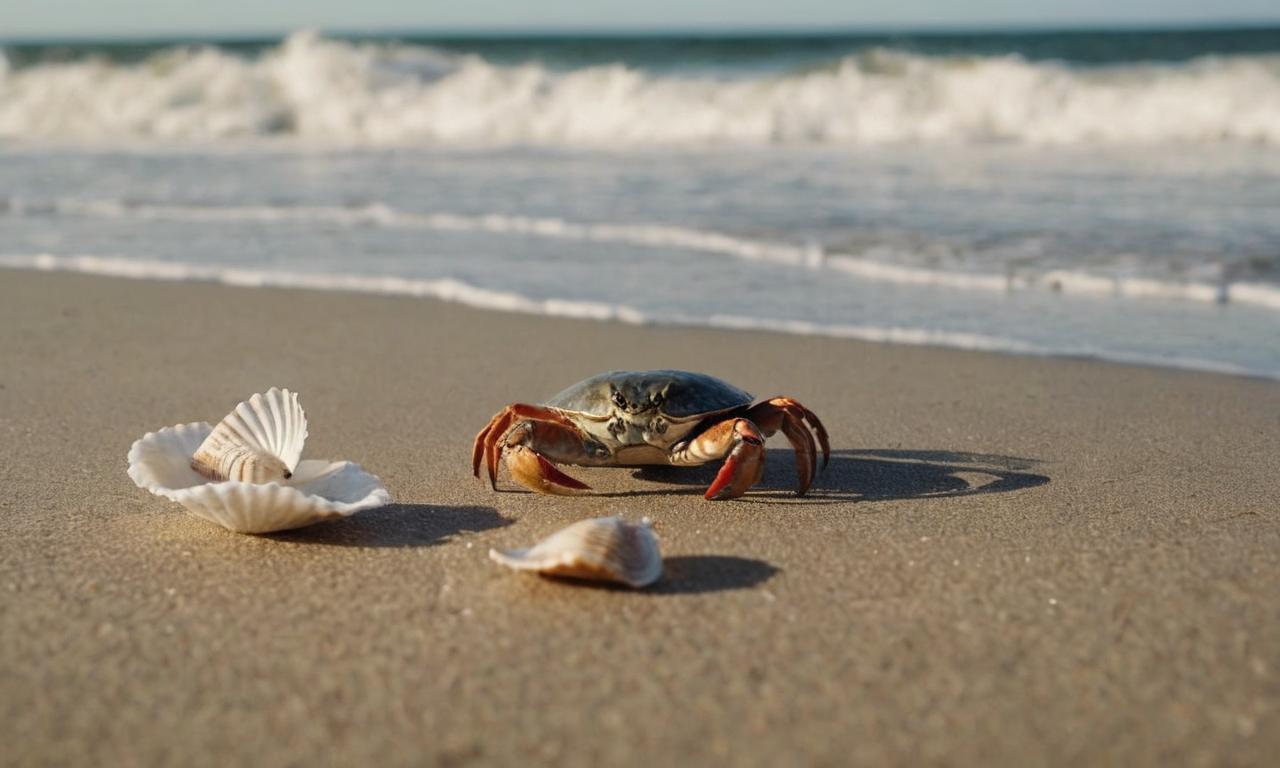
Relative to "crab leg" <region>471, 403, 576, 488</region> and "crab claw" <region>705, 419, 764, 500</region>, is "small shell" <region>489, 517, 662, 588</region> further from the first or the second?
"crab leg" <region>471, 403, 576, 488</region>

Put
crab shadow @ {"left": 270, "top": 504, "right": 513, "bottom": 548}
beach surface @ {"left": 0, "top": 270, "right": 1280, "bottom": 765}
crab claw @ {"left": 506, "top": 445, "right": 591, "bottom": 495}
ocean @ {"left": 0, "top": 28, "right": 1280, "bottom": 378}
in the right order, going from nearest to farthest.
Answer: beach surface @ {"left": 0, "top": 270, "right": 1280, "bottom": 765}, crab shadow @ {"left": 270, "top": 504, "right": 513, "bottom": 548}, crab claw @ {"left": 506, "top": 445, "right": 591, "bottom": 495}, ocean @ {"left": 0, "top": 28, "right": 1280, "bottom": 378}

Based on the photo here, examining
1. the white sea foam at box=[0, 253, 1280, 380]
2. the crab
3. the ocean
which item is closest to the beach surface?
the crab

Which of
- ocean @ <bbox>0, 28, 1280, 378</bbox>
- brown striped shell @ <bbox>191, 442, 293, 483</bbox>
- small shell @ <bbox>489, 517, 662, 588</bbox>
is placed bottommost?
small shell @ <bbox>489, 517, 662, 588</bbox>

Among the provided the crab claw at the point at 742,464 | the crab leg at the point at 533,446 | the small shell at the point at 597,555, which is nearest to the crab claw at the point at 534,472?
the crab leg at the point at 533,446

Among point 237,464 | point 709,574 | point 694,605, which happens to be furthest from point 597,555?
point 237,464

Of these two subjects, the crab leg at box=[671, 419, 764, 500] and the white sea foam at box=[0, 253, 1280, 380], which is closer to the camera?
the crab leg at box=[671, 419, 764, 500]

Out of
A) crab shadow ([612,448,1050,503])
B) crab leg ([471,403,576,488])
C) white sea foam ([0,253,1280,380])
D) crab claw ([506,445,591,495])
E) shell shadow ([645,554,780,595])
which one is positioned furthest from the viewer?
white sea foam ([0,253,1280,380])

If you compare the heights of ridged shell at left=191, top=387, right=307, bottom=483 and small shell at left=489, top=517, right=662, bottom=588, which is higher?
ridged shell at left=191, top=387, right=307, bottom=483
